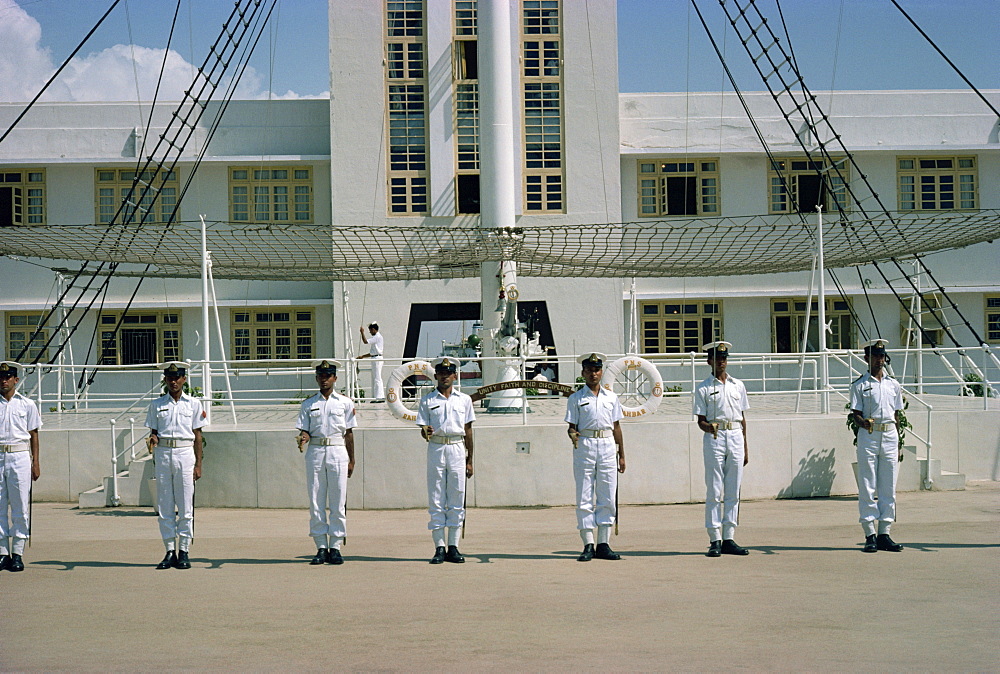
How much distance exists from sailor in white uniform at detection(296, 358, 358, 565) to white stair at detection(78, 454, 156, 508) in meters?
5.15

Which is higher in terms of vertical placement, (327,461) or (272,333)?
(272,333)

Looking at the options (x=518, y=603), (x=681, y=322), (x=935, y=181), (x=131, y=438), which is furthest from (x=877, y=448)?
(x=935, y=181)

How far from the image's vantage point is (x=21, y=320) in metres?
23.5

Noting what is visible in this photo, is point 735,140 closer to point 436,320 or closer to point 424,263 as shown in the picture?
point 436,320

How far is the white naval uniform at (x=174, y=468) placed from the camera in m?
8.81

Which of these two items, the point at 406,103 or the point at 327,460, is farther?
the point at 406,103

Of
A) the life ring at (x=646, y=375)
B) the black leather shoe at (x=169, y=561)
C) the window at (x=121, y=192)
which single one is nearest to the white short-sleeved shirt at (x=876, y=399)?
the life ring at (x=646, y=375)

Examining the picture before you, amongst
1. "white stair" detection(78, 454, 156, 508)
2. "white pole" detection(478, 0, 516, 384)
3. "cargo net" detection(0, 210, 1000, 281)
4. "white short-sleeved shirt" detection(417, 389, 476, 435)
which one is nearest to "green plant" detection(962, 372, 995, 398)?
"cargo net" detection(0, 210, 1000, 281)

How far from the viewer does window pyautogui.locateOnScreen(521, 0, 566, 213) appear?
2258 centimetres

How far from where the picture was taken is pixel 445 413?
9.05 metres

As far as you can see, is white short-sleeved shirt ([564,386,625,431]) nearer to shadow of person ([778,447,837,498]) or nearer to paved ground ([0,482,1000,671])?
paved ground ([0,482,1000,671])

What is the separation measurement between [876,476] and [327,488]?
205 inches

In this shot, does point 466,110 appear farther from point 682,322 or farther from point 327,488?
point 327,488

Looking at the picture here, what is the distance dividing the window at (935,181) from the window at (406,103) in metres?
11.7
